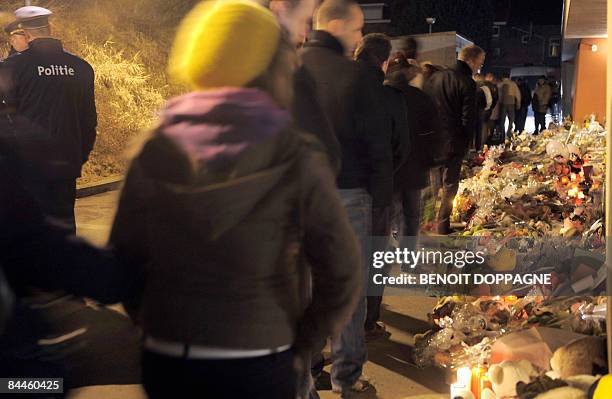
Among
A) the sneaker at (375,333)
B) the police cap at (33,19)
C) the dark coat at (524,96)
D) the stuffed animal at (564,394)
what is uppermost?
the police cap at (33,19)

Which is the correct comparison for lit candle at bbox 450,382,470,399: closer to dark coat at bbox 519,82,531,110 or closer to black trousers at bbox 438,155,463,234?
black trousers at bbox 438,155,463,234

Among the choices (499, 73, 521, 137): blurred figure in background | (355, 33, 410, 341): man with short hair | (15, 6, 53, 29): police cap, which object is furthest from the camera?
(499, 73, 521, 137): blurred figure in background

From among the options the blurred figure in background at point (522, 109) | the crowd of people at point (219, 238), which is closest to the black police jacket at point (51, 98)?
the crowd of people at point (219, 238)

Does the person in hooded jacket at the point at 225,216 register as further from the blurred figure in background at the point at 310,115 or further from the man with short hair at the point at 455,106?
the man with short hair at the point at 455,106

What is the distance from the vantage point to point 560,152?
877 centimetres

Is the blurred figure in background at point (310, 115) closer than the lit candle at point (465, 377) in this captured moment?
Yes

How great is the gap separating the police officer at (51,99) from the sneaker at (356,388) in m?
2.06

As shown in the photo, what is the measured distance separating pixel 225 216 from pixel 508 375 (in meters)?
2.19

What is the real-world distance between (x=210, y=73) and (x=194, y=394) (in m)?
0.75

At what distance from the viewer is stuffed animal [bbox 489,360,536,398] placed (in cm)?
363

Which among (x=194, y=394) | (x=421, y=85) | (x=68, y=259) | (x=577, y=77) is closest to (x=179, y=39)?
(x=68, y=259)

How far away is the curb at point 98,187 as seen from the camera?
1219cm

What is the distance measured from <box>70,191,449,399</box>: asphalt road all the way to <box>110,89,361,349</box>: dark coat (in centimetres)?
131

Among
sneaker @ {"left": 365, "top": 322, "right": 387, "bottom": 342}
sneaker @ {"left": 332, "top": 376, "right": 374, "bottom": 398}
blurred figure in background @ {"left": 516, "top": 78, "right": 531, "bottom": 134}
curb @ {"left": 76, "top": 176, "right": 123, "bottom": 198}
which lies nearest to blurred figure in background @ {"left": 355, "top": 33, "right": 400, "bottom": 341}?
A: sneaker @ {"left": 365, "top": 322, "right": 387, "bottom": 342}
